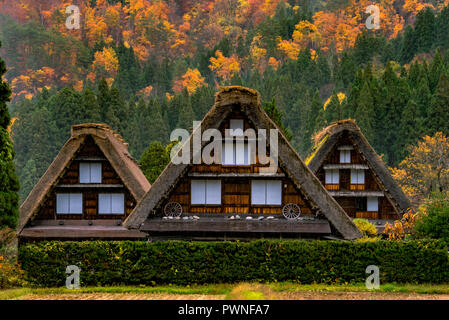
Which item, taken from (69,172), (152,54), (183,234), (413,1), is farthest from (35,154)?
(413,1)

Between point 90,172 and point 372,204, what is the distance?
60.1 ft

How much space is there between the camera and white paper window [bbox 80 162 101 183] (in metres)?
29.5

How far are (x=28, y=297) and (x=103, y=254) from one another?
10.2 feet

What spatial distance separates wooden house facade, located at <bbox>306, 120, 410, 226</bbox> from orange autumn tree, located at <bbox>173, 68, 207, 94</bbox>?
322 ft

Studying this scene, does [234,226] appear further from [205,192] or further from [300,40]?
[300,40]

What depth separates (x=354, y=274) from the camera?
2164 centimetres

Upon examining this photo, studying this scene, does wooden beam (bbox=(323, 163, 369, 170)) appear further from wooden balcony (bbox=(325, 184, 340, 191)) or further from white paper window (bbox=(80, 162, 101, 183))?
white paper window (bbox=(80, 162, 101, 183))

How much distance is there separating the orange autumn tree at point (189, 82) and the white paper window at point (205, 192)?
361 feet

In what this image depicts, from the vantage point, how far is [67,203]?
97.2 ft

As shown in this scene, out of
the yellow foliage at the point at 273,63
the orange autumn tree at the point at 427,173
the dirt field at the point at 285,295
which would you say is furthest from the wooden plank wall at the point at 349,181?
the yellow foliage at the point at 273,63

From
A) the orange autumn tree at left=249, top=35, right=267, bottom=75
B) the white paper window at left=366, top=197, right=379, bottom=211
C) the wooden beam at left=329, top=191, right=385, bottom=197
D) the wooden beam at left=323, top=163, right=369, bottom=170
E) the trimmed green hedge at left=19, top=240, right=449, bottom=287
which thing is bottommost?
the trimmed green hedge at left=19, top=240, right=449, bottom=287

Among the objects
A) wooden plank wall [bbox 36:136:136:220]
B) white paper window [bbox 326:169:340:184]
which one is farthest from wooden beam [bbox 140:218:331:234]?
white paper window [bbox 326:169:340:184]

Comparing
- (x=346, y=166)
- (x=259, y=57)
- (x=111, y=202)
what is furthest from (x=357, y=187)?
(x=259, y=57)

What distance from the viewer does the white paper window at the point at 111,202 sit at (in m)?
30.0
